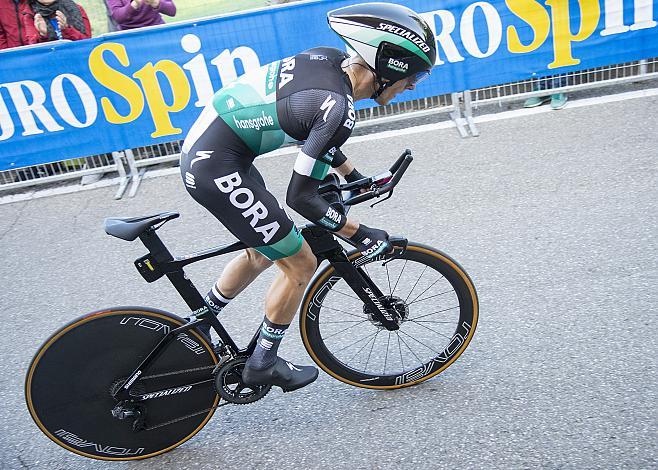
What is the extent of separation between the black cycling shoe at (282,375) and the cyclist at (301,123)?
1.78 feet

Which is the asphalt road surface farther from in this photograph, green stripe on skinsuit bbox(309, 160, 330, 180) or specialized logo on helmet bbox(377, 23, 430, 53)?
specialized logo on helmet bbox(377, 23, 430, 53)

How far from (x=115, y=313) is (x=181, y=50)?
15.0 feet

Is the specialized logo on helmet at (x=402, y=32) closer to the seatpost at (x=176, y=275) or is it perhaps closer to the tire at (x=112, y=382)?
the seatpost at (x=176, y=275)

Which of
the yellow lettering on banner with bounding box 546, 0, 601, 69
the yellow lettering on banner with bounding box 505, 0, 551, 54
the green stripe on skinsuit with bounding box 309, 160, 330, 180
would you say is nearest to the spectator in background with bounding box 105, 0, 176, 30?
the yellow lettering on banner with bounding box 505, 0, 551, 54

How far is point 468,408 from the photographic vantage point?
145 inches

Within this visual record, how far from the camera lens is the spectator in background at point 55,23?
7531 millimetres

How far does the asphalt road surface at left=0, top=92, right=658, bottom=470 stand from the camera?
3516 mm

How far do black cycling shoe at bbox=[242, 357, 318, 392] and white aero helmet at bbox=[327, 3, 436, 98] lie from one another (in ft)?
5.01

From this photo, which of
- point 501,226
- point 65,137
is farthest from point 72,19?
point 501,226

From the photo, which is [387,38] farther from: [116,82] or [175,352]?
[116,82]

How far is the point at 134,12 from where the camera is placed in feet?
25.6

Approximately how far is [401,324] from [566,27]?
16.1 ft

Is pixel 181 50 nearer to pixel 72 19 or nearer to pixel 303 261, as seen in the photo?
pixel 72 19

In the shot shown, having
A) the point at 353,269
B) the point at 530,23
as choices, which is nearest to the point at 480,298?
the point at 353,269
